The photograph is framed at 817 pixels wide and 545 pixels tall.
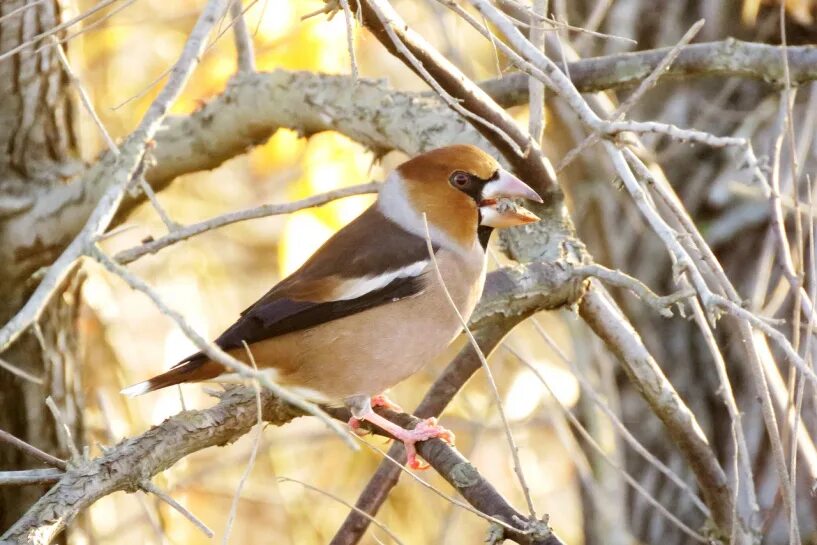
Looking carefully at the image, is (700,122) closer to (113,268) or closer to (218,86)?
(218,86)

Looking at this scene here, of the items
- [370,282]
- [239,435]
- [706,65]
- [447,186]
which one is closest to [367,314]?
[370,282]

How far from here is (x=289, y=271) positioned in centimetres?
534

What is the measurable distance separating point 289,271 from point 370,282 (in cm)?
185

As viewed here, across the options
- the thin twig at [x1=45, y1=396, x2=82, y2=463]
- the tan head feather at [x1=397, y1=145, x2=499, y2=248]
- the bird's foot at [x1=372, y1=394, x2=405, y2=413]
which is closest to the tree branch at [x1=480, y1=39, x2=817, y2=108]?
the tan head feather at [x1=397, y1=145, x2=499, y2=248]

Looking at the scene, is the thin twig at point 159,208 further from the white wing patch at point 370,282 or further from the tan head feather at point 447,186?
the tan head feather at point 447,186

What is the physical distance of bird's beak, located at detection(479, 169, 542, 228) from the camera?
3498 millimetres

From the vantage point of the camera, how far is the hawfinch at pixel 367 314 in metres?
3.46

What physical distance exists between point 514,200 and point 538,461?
381 cm

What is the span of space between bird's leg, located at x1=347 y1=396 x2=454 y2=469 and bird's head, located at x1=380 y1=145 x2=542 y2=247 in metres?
0.62

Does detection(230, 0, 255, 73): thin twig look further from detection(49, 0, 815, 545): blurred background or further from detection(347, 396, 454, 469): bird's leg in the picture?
detection(347, 396, 454, 469): bird's leg

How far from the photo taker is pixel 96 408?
5.19 meters

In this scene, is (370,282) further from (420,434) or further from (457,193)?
(420,434)

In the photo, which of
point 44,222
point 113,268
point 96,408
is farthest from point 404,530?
point 113,268

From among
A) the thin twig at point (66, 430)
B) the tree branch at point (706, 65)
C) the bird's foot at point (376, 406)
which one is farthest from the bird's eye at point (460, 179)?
the thin twig at point (66, 430)
